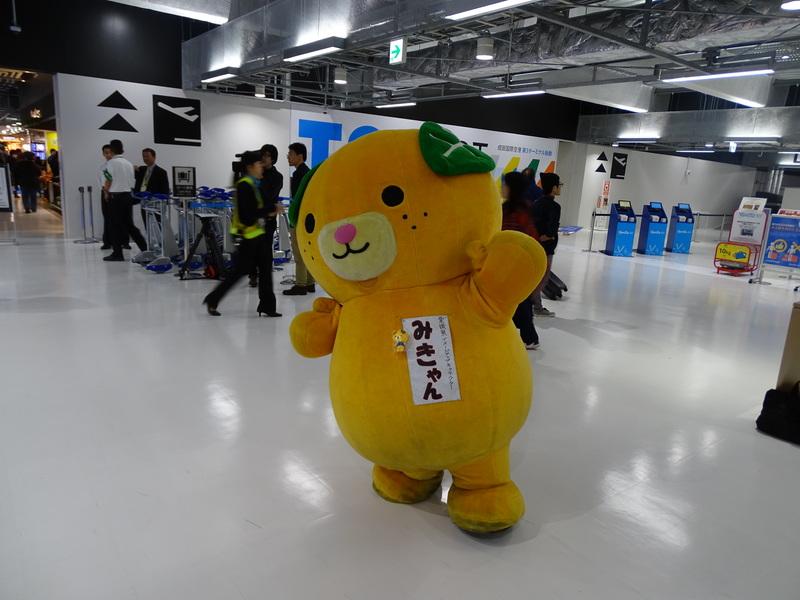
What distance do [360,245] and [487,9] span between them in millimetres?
4227

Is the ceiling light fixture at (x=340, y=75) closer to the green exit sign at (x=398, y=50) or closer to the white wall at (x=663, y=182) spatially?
the green exit sign at (x=398, y=50)

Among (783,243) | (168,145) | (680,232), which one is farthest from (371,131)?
(680,232)

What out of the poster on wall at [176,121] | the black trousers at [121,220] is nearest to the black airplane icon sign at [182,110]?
the poster on wall at [176,121]

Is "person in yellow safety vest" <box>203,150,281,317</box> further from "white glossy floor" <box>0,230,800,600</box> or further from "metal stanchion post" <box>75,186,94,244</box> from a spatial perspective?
"metal stanchion post" <box>75,186,94,244</box>

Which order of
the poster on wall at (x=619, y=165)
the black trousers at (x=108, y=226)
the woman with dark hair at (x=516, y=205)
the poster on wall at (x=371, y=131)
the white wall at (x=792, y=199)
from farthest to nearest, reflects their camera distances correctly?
the poster on wall at (x=619, y=165) < the white wall at (x=792, y=199) < the poster on wall at (x=371, y=131) < the black trousers at (x=108, y=226) < the woman with dark hair at (x=516, y=205)

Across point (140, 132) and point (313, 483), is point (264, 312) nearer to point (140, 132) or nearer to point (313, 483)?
point (313, 483)

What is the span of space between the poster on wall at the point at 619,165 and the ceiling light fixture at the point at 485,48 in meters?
12.1

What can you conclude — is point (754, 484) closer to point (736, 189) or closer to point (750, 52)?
point (750, 52)

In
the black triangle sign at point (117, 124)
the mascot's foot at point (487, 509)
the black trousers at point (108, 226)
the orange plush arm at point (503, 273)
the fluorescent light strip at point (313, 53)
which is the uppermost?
the fluorescent light strip at point (313, 53)

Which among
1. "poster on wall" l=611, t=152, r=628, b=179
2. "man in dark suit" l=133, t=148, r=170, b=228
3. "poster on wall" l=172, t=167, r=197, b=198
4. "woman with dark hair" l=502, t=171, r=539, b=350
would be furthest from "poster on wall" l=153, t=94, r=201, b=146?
"poster on wall" l=611, t=152, r=628, b=179

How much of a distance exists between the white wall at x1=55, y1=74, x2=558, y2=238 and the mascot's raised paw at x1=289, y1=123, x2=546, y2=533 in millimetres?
9695

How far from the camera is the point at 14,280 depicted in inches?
245

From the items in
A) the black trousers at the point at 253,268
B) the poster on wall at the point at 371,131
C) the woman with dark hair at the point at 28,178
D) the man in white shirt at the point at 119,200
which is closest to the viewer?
the black trousers at the point at 253,268

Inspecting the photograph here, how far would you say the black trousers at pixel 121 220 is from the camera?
7.82m
